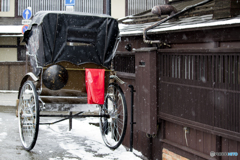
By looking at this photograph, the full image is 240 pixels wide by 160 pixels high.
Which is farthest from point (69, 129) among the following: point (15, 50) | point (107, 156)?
point (15, 50)

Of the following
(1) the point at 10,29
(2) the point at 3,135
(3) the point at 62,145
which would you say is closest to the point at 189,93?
(3) the point at 62,145

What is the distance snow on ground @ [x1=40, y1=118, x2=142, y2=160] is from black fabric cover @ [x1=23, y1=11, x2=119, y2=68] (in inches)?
68.3

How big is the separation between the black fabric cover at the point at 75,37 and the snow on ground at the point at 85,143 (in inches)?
68.3

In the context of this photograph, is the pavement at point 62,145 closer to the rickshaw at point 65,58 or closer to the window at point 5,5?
the rickshaw at point 65,58

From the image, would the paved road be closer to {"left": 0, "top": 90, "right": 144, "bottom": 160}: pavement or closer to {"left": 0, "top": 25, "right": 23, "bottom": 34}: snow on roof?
{"left": 0, "top": 90, "right": 144, "bottom": 160}: pavement

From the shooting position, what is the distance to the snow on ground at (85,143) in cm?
672

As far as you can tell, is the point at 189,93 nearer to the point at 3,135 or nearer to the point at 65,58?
the point at 65,58

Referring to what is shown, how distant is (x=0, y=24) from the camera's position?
2042 cm

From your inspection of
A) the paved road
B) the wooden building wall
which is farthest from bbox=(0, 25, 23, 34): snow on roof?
the wooden building wall

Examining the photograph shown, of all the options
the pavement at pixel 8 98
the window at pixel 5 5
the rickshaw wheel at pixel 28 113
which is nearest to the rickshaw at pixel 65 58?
the rickshaw wheel at pixel 28 113

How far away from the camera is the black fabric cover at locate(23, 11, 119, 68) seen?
6.52 meters

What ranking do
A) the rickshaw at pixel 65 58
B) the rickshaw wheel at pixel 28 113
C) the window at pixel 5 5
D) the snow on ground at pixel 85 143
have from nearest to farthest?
the rickshaw wheel at pixel 28 113 < the rickshaw at pixel 65 58 < the snow on ground at pixel 85 143 < the window at pixel 5 5

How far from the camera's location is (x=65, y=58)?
667 cm

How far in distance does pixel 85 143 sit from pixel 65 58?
2.04m
